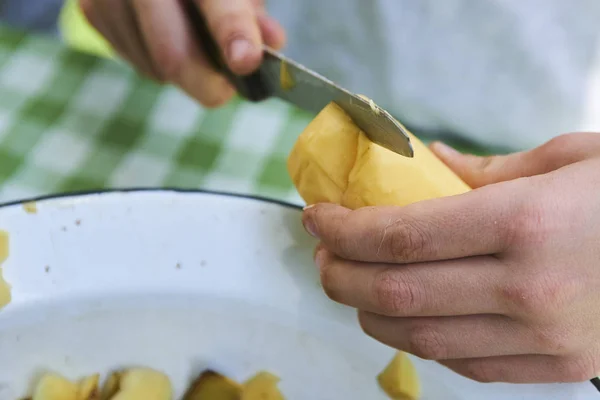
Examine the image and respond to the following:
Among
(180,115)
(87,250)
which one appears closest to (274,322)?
(87,250)

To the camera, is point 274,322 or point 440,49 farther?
point 440,49

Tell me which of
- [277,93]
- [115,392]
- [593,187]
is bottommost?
[115,392]

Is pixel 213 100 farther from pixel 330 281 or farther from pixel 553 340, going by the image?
pixel 553 340

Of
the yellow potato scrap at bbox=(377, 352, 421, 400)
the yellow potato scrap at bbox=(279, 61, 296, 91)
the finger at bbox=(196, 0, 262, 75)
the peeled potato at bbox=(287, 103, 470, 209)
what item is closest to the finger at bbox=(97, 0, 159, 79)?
the finger at bbox=(196, 0, 262, 75)

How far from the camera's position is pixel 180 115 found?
2.51ft

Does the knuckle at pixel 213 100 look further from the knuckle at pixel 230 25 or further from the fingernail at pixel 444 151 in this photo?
the fingernail at pixel 444 151

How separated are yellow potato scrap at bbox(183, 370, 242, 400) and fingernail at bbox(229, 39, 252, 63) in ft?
0.93

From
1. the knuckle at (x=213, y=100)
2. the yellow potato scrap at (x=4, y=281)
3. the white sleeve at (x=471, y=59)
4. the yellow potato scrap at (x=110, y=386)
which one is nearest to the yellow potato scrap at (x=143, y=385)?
the yellow potato scrap at (x=110, y=386)

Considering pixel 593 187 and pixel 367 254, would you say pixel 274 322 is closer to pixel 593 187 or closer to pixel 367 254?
pixel 367 254

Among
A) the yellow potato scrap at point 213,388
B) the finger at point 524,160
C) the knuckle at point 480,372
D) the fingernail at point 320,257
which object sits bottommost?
the yellow potato scrap at point 213,388

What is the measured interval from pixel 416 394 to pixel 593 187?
210 millimetres

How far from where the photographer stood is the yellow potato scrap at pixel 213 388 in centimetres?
49

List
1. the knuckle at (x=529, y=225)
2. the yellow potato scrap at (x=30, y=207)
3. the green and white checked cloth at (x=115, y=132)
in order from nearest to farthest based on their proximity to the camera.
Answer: the knuckle at (x=529, y=225) → the yellow potato scrap at (x=30, y=207) → the green and white checked cloth at (x=115, y=132)

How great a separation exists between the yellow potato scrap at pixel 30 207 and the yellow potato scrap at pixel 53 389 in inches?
5.5
